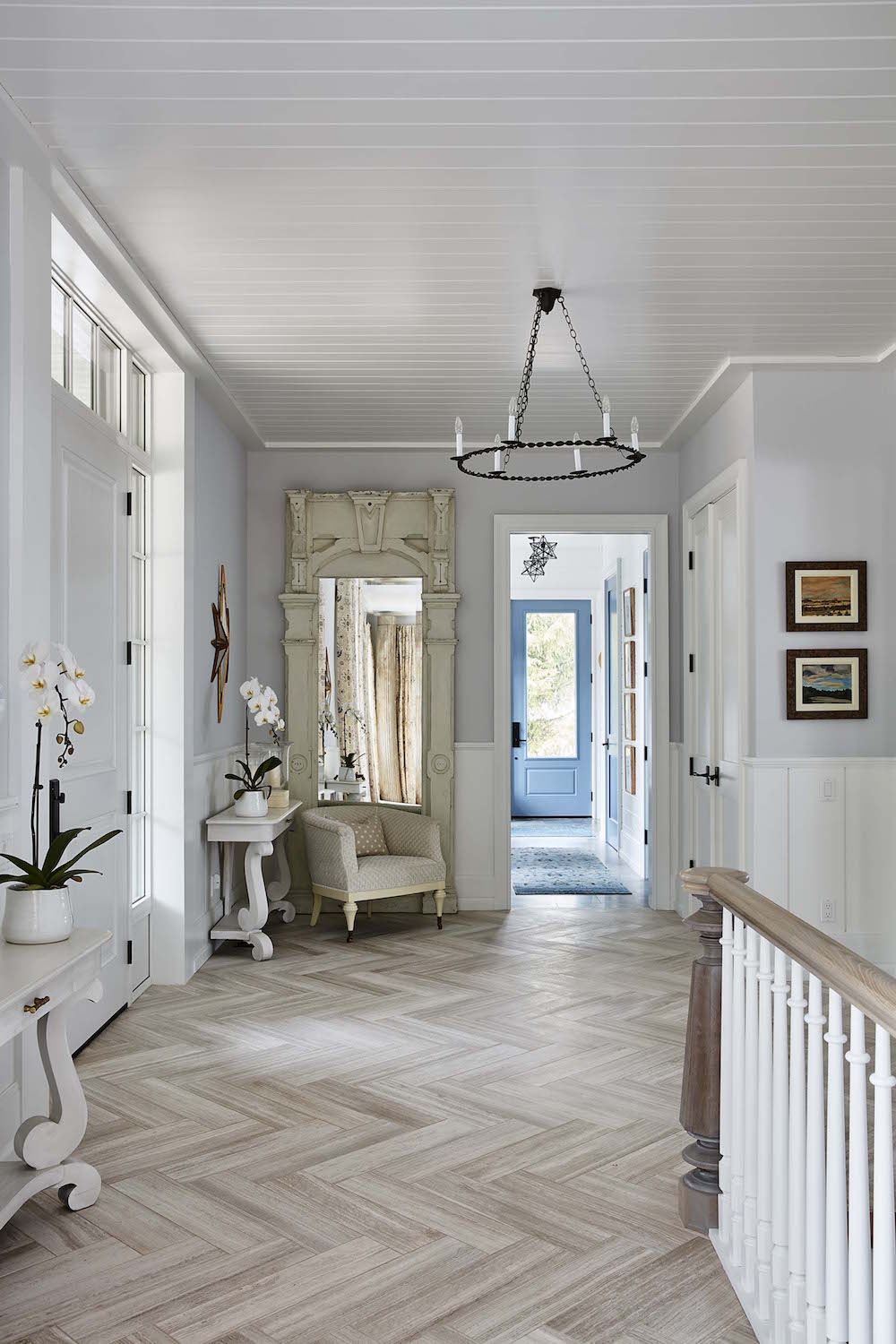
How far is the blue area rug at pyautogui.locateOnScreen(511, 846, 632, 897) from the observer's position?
24.0 feet

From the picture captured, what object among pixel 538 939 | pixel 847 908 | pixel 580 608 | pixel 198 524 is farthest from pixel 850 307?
pixel 580 608

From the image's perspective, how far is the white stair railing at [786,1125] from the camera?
1528mm

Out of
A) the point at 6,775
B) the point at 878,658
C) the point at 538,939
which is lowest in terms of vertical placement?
the point at 538,939

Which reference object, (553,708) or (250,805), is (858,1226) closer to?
(250,805)

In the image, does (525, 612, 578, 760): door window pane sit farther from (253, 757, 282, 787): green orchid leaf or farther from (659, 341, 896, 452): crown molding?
(659, 341, 896, 452): crown molding

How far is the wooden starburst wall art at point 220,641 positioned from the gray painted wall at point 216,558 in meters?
0.06

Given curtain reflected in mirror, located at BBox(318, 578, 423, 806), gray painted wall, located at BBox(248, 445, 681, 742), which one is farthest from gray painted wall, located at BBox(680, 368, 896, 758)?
Result: curtain reflected in mirror, located at BBox(318, 578, 423, 806)

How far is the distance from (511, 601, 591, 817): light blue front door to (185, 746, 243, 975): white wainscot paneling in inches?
235

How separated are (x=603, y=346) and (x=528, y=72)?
7.18 feet

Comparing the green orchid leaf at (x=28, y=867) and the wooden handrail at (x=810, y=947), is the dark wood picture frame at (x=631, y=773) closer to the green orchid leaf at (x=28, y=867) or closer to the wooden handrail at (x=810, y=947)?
the wooden handrail at (x=810, y=947)

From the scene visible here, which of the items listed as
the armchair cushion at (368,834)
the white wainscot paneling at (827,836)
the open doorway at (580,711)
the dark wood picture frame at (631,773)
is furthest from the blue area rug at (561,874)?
the white wainscot paneling at (827,836)

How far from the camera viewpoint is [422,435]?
Result: 6.38m

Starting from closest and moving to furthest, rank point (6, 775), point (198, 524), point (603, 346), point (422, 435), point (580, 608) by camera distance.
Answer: point (6, 775)
point (603, 346)
point (198, 524)
point (422, 435)
point (580, 608)

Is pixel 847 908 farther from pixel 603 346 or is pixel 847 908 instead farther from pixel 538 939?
pixel 603 346
